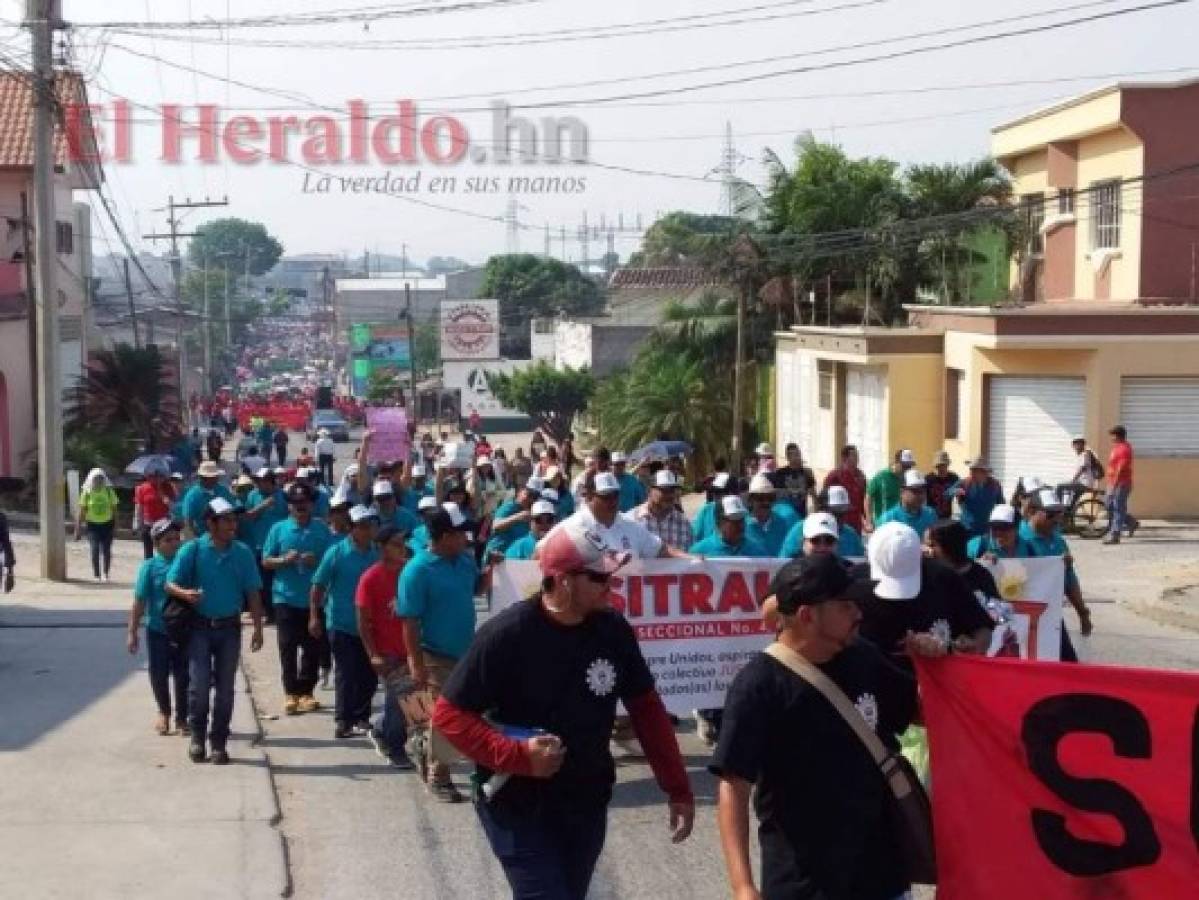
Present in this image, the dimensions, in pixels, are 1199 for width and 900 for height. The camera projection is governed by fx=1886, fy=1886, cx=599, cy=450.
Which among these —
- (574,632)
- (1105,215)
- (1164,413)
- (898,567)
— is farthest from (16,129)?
(574,632)

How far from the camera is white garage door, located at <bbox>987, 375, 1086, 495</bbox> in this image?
92.0 feet

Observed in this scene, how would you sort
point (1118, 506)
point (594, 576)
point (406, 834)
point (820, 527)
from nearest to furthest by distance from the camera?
point (594, 576) → point (406, 834) → point (820, 527) → point (1118, 506)

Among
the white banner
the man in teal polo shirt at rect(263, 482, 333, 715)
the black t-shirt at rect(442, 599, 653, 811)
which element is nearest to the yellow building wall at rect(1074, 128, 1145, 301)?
the man in teal polo shirt at rect(263, 482, 333, 715)

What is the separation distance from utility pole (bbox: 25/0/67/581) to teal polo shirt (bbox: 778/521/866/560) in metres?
12.4

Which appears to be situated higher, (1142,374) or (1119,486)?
(1142,374)

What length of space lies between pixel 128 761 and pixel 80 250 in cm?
4099

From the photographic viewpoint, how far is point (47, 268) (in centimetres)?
2223

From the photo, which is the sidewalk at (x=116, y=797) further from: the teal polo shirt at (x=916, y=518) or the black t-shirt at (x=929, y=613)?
the teal polo shirt at (x=916, y=518)

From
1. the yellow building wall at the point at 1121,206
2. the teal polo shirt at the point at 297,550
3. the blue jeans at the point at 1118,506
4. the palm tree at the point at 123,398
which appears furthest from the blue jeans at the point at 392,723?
the palm tree at the point at 123,398

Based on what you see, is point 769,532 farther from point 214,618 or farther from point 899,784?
point 899,784

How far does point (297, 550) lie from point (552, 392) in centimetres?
6138

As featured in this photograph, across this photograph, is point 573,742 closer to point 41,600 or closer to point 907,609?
point 907,609

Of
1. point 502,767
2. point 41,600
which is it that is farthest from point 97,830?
point 41,600

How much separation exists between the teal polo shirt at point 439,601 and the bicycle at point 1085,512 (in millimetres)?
16353
